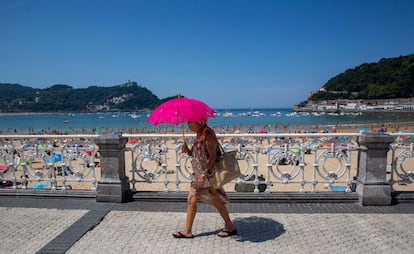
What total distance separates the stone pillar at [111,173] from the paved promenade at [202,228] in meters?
0.20

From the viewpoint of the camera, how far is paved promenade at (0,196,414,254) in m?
3.33

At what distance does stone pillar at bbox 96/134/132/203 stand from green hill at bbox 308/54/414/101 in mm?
128934

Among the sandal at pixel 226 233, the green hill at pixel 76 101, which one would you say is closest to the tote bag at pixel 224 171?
the sandal at pixel 226 233

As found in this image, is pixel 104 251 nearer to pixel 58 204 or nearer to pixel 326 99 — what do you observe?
pixel 58 204

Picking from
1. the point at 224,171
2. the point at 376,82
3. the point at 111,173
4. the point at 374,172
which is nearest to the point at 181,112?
the point at 224,171

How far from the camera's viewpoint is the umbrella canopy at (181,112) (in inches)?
118

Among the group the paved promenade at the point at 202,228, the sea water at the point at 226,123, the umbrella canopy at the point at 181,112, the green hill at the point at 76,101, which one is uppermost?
the green hill at the point at 76,101

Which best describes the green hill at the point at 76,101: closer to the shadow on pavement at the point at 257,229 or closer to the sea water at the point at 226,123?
the sea water at the point at 226,123

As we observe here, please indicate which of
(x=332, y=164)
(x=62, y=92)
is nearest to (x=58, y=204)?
(x=332, y=164)

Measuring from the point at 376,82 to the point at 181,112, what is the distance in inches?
5693

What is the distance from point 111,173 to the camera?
16.0 feet

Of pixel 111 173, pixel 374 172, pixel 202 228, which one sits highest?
pixel 374 172

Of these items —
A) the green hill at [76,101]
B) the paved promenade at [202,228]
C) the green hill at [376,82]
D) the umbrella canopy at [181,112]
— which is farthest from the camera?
the green hill at [76,101]

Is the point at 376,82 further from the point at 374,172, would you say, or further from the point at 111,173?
the point at 111,173
